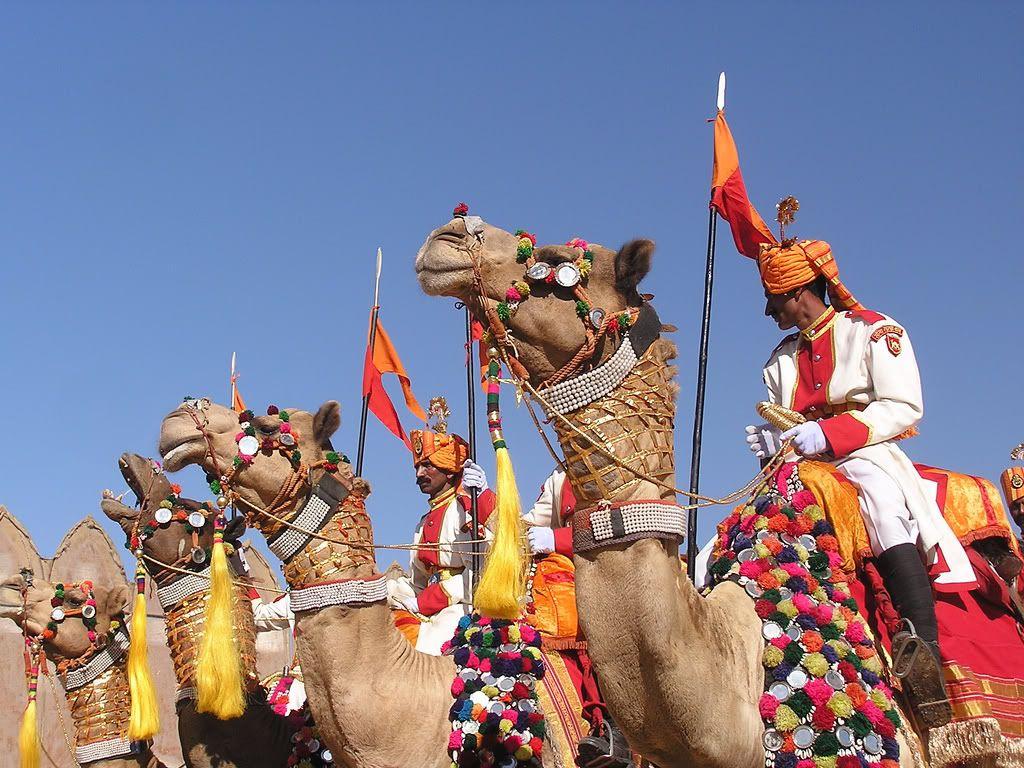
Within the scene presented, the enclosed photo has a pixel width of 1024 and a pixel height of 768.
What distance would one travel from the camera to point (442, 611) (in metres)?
8.27

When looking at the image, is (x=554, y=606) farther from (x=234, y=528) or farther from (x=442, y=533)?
(x=442, y=533)

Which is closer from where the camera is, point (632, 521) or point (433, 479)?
point (632, 521)

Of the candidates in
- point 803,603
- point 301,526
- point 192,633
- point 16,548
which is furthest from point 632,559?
point 16,548

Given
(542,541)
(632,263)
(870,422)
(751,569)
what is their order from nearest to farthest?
1. (632,263)
2. (751,569)
3. (870,422)
4. (542,541)

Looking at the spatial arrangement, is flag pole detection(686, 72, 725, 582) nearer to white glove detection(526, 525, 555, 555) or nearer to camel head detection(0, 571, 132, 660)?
white glove detection(526, 525, 555, 555)

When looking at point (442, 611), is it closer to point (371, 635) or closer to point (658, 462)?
point (371, 635)

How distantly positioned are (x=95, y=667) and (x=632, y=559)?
6039mm

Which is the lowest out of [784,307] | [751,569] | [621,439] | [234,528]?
[751,569]

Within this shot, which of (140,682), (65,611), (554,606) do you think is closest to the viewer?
(554,606)

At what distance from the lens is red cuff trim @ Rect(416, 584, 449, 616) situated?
8.46 meters

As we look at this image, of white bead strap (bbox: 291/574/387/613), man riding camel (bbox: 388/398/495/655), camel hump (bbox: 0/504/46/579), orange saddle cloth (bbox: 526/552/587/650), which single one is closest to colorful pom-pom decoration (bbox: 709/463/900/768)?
orange saddle cloth (bbox: 526/552/587/650)

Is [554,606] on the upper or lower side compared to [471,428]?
lower

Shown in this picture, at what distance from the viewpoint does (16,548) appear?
49.7ft

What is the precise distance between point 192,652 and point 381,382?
4757mm
